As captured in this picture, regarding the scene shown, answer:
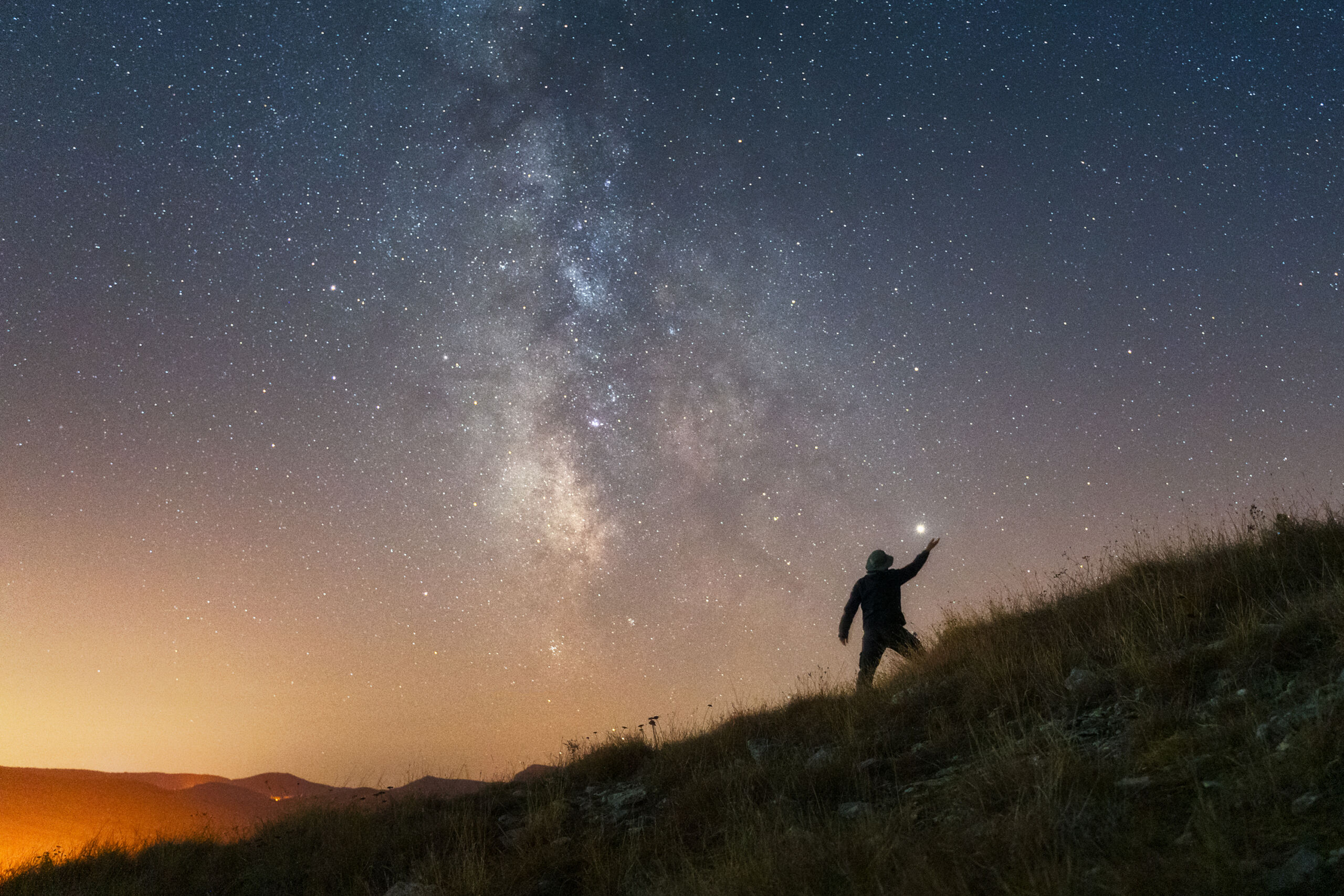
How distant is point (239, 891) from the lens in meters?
6.44

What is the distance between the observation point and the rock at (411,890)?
5.21 metres

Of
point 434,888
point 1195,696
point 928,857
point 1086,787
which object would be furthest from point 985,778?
point 434,888

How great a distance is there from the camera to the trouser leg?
31.2ft

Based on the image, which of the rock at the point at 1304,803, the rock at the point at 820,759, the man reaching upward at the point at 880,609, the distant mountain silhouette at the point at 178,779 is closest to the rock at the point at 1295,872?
the rock at the point at 1304,803

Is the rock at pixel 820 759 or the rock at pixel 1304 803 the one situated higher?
the rock at pixel 820 759

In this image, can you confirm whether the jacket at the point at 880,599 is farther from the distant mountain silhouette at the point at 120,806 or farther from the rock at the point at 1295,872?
the rock at the point at 1295,872

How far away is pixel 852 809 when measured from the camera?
4.71 metres

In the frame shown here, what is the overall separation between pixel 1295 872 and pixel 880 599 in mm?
7241

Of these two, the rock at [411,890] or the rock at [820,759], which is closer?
the rock at [411,890]

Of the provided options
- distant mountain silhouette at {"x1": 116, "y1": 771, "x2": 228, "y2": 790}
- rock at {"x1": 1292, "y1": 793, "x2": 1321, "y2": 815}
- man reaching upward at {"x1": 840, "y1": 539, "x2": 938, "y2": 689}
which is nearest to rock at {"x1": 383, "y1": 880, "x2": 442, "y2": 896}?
rock at {"x1": 1292, "y1": 793, "x2": 1321, "y2": 815}

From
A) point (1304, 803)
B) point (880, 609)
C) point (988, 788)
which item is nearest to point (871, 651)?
point (880, 609)

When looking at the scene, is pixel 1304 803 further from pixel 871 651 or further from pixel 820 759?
pixel 871 651

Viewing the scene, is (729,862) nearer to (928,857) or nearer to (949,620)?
(928,857)

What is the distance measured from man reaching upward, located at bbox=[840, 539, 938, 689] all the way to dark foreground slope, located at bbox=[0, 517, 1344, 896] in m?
0.92
